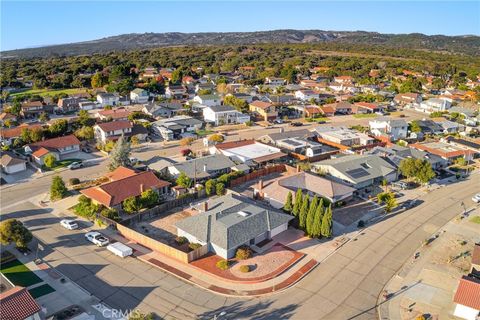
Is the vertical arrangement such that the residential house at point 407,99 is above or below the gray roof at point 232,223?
above

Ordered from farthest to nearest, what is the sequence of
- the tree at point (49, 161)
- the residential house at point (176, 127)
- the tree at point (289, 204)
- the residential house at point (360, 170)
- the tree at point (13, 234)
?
the residential house at point (176, 127)
the tree at point (49, 161)
the residential house at point (360, 170)
the tree at point (289, 204)
the tree at point (13, 234)

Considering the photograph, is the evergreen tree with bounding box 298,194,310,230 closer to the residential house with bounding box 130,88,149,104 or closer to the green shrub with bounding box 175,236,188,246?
the green shrub with bounding box 175,236,188,246

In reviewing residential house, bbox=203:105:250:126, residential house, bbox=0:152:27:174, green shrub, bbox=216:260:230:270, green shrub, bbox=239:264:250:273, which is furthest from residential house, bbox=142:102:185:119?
green shrub, bbox=239:264:250:273

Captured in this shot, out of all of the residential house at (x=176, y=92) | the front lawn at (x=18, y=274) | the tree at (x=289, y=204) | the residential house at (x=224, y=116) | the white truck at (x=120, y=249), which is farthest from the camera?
the residential house at (x=176, y=92)

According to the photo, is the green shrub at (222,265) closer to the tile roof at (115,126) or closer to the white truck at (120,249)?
the white truck at (120,249)

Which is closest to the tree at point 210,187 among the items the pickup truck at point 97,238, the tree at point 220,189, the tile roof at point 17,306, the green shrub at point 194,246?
the tree at point 220,189

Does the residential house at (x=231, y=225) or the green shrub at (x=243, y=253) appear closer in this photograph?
the green shrub at (x=243, y=253)

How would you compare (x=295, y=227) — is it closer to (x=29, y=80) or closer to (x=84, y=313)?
(x=84, y=313)
